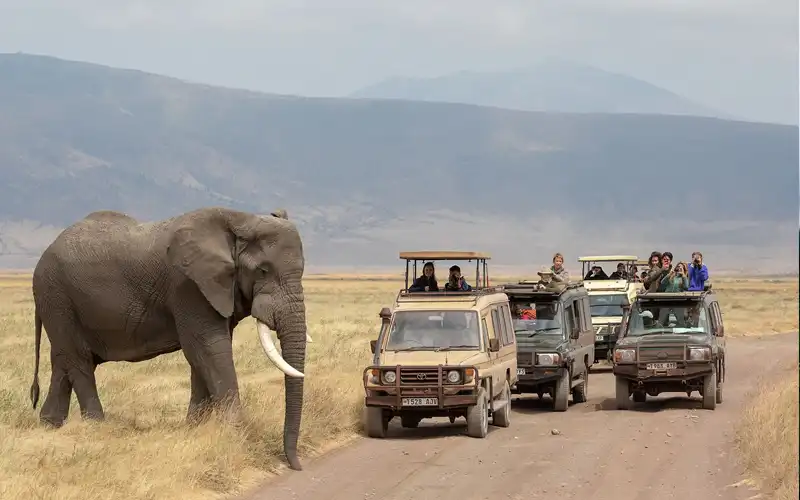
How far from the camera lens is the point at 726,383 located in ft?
95.1

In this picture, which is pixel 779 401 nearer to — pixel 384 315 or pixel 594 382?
pixel 384 315

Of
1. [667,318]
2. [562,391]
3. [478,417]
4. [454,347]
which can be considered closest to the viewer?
[478,417]

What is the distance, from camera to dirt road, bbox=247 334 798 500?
15.1 metres

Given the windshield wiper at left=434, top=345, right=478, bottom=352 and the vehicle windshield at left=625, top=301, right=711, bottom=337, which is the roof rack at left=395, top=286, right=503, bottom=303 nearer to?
the windshield wiper at left=434, top=345, right=478, bottom=352

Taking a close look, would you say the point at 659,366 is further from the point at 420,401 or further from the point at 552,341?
the point at 420,401

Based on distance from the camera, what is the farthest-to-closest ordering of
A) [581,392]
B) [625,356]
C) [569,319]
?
[581,392] → [569,319] → [625,356]

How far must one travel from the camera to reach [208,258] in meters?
17.6

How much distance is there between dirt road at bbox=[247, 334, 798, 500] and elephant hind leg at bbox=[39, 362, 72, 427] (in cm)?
365

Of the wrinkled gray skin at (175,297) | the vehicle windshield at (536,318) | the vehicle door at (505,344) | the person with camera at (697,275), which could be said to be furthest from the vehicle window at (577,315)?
the wrinkled gray skin at (175,297)

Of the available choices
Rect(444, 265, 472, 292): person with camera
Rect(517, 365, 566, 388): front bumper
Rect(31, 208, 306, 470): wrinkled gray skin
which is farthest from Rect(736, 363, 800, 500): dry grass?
Rect(31, 208, 306, 470): wrinkled gray skin

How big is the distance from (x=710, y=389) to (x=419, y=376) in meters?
5.94

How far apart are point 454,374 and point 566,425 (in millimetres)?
3003

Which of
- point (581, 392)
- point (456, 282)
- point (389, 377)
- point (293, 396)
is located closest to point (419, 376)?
point (389, 377)

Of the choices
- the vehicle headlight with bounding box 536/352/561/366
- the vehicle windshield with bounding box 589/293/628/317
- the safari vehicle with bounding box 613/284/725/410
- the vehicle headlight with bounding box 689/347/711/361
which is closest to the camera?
the vehicle headlight with bounding box 689/347/711/361
